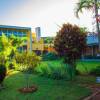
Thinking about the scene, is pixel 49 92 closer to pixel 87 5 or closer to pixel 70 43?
pixel 70 43

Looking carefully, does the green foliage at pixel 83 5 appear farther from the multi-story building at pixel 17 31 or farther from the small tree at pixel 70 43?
the multi-story building at pixel 17 31

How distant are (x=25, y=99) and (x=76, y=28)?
7028mm

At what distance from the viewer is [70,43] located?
1709 cm

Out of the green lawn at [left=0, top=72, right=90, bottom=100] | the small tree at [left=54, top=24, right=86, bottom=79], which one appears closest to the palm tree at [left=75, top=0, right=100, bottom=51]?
the small tree at [left=54, top=24, right=86, bottom=79]

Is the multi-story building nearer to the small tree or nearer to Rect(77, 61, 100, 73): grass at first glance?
Rect(77, 61, 100, 73): grass

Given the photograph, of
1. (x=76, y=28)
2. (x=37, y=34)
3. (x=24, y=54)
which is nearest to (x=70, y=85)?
(x=24, y=54)

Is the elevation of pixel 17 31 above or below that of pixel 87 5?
above

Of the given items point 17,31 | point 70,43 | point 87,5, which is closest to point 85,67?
point 87,5

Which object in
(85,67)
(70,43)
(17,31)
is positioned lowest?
(85,67)

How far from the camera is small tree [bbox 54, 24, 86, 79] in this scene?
Result: 17125mm

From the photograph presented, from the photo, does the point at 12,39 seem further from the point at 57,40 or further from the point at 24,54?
the point at 24,54

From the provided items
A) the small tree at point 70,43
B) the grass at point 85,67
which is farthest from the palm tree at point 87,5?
the small tree at point 70,43

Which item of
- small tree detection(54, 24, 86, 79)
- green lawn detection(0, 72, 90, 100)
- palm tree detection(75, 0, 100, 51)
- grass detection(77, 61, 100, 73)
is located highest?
palm tree detection(75, 0, 100, 51)

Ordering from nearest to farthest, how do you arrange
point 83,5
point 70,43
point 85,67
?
point 70,43 < point 83,5 < point 85,67
